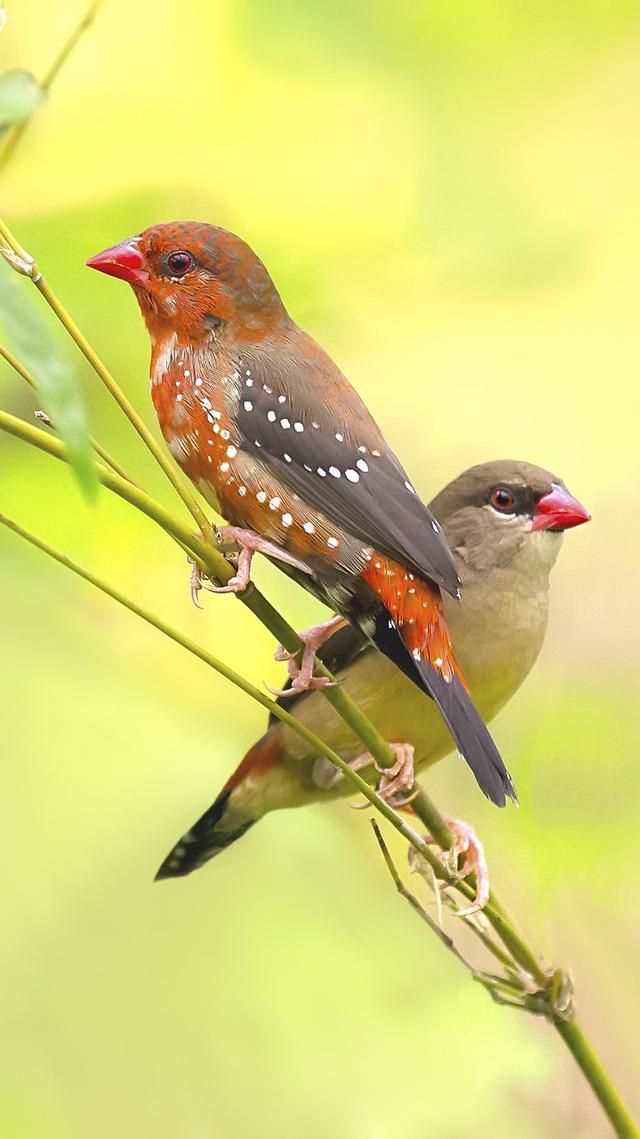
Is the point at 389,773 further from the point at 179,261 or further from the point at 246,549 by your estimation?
the point at 179,261

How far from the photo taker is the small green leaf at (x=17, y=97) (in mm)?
895

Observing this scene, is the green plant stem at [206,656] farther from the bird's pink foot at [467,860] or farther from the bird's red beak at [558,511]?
the bird's red beak at [558,511]

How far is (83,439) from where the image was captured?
27.7 inches

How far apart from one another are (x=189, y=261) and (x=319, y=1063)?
1.26 m

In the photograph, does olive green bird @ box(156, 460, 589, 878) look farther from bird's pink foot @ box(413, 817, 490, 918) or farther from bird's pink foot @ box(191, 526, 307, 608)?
bird's pink foot @ box(191, 526, 307, 608)

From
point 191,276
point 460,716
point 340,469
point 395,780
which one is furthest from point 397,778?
point 191,276

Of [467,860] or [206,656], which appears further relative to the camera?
[467,860]

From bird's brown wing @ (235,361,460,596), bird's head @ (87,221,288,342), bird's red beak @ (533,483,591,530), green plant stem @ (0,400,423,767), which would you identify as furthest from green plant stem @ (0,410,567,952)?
bird's red beak @ (533,483,591,530)

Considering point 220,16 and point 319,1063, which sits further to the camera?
point 220,16

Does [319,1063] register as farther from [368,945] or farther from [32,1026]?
[32,1026]

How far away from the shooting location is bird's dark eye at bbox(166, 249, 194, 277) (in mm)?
1279

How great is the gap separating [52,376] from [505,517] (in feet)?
3.24

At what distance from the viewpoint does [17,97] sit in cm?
92

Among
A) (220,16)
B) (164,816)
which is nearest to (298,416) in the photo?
(164,816)
